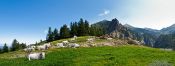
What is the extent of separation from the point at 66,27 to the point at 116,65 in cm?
10520

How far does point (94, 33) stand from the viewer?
138 meters

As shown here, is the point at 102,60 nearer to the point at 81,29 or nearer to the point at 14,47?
the point at 81,29

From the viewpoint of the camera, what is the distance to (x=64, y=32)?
137125 mm

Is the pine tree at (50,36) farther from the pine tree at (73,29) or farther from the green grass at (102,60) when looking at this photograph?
the green grass at (102,60)

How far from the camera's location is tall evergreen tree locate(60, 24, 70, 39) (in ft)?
446

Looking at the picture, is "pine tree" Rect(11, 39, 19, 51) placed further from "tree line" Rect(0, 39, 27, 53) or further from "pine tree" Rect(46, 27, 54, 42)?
"pine tree" Rect(46, 27, 54, 42)

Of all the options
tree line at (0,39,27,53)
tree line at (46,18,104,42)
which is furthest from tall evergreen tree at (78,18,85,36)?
tree line at (0,39,27,53)

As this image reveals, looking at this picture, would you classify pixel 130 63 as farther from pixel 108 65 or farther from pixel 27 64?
pixel 27 64

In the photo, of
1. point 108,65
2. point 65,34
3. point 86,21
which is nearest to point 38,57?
point 108,65

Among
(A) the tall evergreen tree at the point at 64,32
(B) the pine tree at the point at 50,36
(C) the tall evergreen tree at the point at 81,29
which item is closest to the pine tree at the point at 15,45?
(B) the pine tree at the point at 50,36

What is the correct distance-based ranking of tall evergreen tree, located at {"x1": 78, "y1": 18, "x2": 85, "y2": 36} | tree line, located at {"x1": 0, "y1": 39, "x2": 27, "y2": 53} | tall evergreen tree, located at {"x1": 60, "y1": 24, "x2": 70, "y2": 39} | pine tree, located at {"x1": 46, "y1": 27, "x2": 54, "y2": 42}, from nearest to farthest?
1. tall evergreen tree, located at {"x1": 60, "y1": 24, "x2": 70, "y2": 39}
2. tall evergreen tree, located at {"x1": 78, "y1": 18, "x2": 85, "y2": 36}
3. pine tree, located at {"x1": 46, "y1": 27, "x2": 54, "y2": 42}
4. tree line, located at {"x1": 0, "y1": 39, "x2": 27, "y2": 53}

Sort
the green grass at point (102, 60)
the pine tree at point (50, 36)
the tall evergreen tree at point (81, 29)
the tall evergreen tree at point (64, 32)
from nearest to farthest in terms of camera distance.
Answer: the green grass at point (102, 60), the tall evergreen tree at point (64, 32), the tall evergreen tree at point (81, 29), the pine tree at point (50, 36)

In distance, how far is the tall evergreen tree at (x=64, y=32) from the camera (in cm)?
13588

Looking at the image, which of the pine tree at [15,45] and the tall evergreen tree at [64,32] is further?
the pine tree at [15,45]
